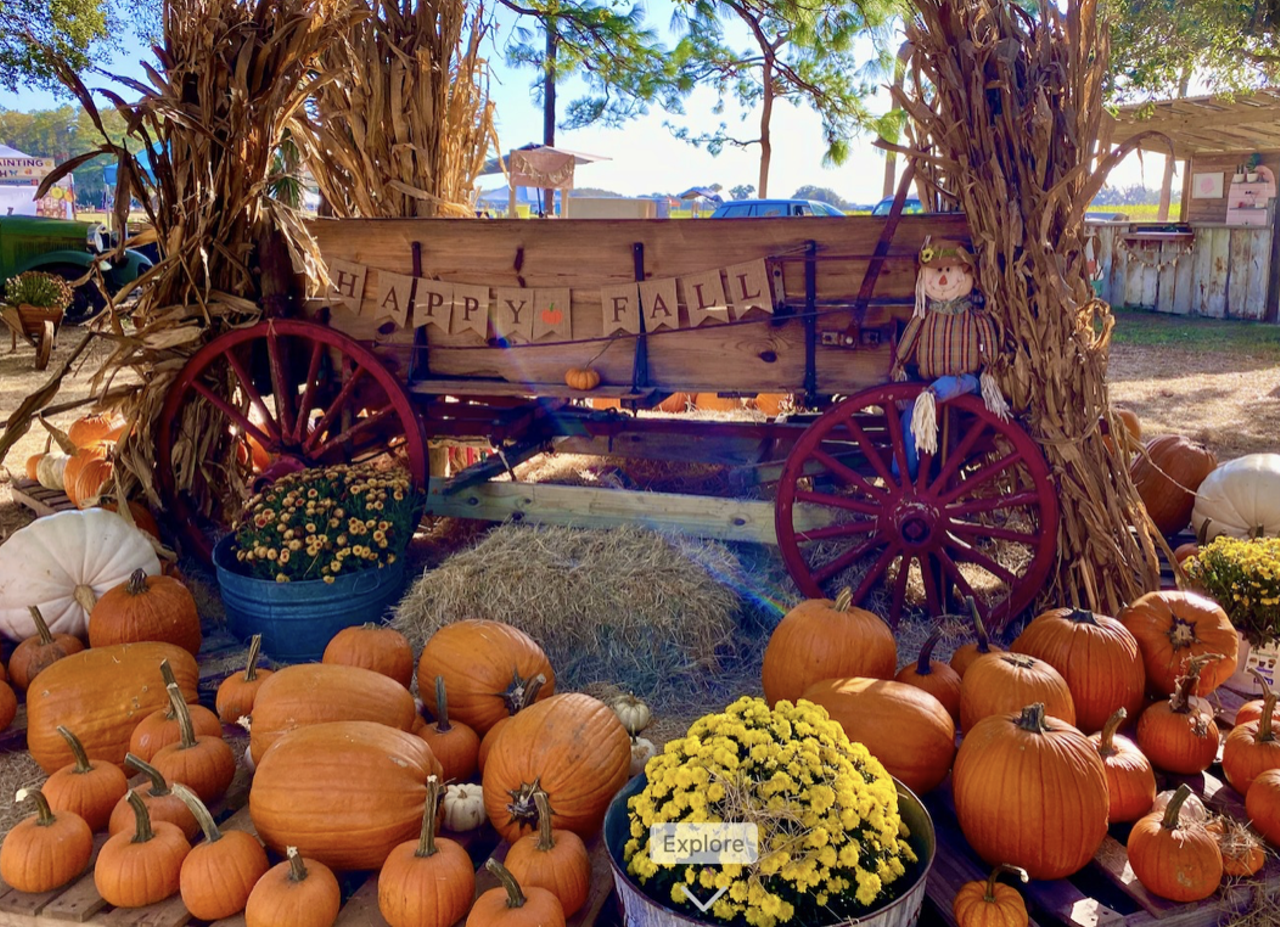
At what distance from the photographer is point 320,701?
2.58 meters

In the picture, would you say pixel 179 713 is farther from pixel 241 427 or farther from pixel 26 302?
pixel 26 302

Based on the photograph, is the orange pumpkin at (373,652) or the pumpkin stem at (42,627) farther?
the pumpkin stem at (42,627)

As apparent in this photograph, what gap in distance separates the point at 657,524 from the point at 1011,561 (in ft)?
5.47

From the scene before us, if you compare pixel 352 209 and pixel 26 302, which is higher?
pixel 352 209

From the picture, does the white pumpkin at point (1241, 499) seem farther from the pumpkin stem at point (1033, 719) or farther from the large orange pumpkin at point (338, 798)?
the large orange pumpkin at point (338, 798)

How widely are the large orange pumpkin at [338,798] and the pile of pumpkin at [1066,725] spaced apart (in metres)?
1.12

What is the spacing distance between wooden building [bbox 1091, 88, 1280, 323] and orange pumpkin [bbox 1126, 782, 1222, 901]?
11.8 meters

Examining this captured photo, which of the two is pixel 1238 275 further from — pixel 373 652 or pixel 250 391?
pixel 373 652

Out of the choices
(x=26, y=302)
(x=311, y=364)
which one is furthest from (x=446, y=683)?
(x=26, y=302)

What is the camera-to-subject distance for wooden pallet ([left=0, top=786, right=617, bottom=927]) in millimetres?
2137

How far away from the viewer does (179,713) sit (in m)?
2.47

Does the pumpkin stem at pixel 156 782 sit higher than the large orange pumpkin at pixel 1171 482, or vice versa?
the large orange pumpkin at pixel 1171 482

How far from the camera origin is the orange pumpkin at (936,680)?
282 cm

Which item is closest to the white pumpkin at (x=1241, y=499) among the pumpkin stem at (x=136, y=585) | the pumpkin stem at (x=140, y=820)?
A: the pumpkin stem at (x=140, y=820)
